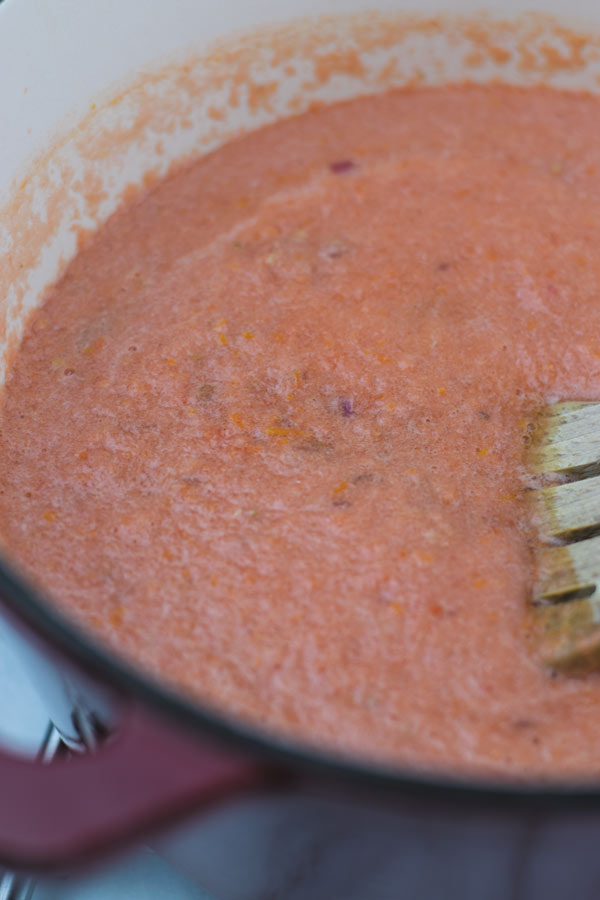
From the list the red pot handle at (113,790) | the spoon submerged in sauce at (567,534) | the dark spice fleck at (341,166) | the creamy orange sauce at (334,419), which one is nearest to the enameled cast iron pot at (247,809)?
the red pot handle at (113,790)

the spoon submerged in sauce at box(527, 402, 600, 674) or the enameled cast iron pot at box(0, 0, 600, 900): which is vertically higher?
the spoon submerged in sauce at box(527, 402, 600, 674)

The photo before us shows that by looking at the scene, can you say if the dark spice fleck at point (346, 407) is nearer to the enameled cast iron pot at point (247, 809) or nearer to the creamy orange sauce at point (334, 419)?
the creamy orange sauce at point (334, 419)

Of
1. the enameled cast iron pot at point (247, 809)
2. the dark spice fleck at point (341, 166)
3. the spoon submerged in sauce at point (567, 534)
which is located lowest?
the enameled cast iron pot at point (247, 809)

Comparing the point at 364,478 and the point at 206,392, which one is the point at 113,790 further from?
the point at 206,392

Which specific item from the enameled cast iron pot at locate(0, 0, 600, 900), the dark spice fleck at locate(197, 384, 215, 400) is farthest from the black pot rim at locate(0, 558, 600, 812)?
the dark spice fleck at locate(197, 384, 215, 400)

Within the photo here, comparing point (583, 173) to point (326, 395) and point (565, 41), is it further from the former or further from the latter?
point (326, 395)

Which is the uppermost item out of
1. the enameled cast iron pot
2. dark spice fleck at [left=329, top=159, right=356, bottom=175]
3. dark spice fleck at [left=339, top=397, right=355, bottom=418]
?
dark spice fleck at [left=329, top=159, right=356, bottom=175]

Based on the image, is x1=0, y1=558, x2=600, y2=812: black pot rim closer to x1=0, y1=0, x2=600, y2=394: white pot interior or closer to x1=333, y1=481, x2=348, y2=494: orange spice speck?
x1=333, y1=481, x2=348, y2=494: orange spice speck

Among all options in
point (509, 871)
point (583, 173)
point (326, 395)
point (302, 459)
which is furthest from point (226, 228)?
point (509, 871)
